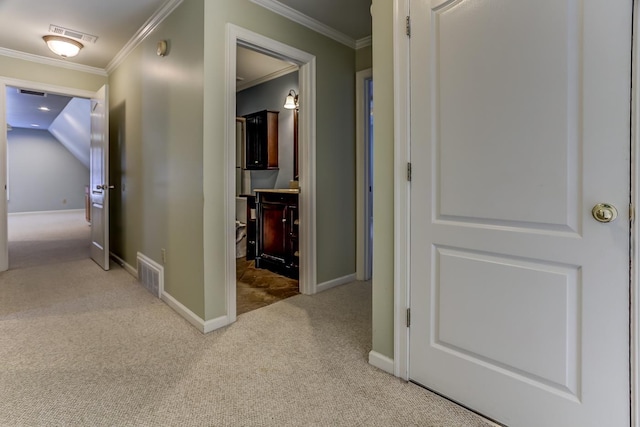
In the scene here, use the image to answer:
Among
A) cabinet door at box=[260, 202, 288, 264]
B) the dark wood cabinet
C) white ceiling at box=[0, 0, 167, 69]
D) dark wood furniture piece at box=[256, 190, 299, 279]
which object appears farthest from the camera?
the dark wood cabinet

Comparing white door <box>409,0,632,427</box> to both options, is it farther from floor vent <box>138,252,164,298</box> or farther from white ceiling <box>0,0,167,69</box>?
white ceiling <box>0,0,167,69</box>

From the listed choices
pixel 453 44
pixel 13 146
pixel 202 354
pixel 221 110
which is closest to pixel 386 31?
pixel 453 44

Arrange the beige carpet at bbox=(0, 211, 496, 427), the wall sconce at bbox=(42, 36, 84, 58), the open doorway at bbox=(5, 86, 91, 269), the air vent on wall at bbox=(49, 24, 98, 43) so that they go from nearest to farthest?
1. the beige carpet at bbox=(0, 211, 496, 427)
2. the air vent on wall at bbox=(49, 24, 98, 43)
3. the wall sconce at bbox=(42, 36, 84, 58)
4. the open doorway at bbox=(5, 86, 91, 269)

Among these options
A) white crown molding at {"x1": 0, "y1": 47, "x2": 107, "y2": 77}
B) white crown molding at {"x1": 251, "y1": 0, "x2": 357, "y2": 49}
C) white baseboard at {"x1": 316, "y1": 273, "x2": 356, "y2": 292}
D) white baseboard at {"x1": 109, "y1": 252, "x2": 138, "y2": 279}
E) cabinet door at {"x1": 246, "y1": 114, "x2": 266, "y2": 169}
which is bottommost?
white baseboard at {"x1": 316, "y1": 273, "x2": 356, "y2": 292}

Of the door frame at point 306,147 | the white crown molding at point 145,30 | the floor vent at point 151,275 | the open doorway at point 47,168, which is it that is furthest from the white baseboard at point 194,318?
the open doorway at point 47,168

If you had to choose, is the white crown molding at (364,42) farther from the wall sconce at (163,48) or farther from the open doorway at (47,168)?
the open doorway at (47,168)

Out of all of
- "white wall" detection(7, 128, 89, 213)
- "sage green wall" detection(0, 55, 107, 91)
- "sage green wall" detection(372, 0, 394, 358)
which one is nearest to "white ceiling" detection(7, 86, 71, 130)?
"white wall" detection(7, 128, 89, 213)

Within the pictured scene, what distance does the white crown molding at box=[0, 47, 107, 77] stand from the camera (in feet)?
11.8

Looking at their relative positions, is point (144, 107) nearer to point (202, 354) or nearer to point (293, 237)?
point (293, 237)

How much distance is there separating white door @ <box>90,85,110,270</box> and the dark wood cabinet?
1602mm

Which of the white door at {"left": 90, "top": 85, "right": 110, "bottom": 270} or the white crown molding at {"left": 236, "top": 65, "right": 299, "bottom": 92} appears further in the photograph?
the white crown molding at {"left": 236, "top": 65, "right": 299, "bottom": 92}

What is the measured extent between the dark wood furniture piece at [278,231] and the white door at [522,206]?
6.40ft

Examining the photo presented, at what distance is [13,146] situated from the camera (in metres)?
9.66

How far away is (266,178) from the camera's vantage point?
4.57 m
